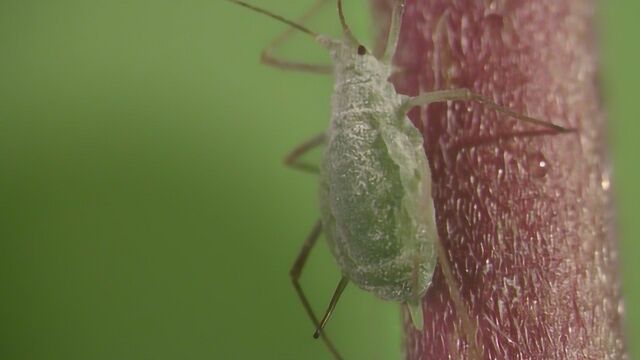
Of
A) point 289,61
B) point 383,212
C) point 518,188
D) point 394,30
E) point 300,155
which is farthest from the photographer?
point 289,61

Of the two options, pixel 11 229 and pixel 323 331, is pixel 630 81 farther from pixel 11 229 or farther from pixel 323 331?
pixel 11 229

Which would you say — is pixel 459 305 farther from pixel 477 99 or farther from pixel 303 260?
pixel 303 260

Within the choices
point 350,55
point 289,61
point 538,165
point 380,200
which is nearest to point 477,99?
point 538,165

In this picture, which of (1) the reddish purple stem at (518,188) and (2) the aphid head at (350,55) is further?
(2) the aphid head at (350,55)

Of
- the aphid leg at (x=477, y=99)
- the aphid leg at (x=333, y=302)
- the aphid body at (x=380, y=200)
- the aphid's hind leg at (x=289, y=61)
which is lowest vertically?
the aphid leg at (x=333, y=302)

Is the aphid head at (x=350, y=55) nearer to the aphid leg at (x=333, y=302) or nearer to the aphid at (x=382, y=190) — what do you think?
the aphid at (x=382, y=190)

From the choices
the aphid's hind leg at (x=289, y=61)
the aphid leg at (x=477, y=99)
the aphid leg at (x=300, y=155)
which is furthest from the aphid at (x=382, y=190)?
the aphid's hind leg at (x=289, y=61)

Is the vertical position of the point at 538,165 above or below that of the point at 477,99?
below

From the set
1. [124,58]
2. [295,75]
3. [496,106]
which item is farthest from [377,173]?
[124,58]
